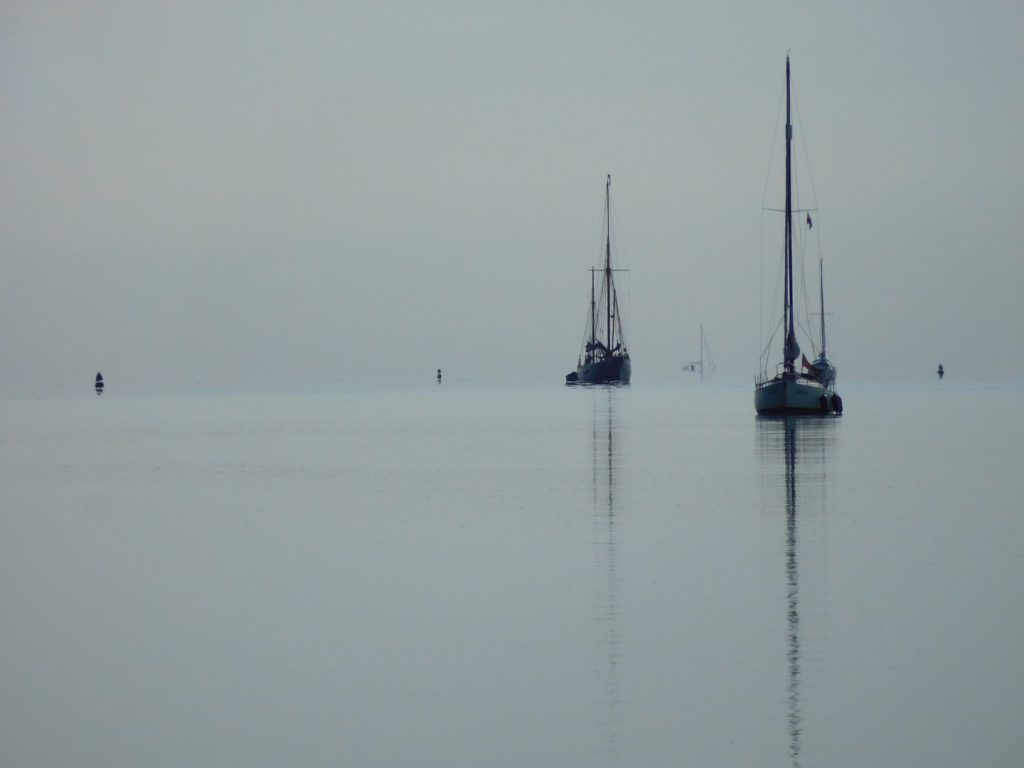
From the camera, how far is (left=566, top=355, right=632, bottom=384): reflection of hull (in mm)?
165875

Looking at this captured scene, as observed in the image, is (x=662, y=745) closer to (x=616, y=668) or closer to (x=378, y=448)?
(x=616, y=668)

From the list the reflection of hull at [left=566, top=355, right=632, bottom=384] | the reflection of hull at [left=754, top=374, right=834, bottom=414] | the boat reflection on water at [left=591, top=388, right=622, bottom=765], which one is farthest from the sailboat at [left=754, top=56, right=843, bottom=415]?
the reflection of hull at [left=566, top=355, right=632, bottom=384]

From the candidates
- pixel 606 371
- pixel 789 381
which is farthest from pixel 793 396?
pixel 606 371

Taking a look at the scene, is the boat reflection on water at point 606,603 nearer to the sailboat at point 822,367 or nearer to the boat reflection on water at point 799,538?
the boat reflection on water at point 799,538

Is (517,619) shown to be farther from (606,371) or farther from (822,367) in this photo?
(606,371)

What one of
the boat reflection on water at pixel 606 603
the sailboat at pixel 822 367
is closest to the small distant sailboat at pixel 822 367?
the sailboat at pixel 822 367

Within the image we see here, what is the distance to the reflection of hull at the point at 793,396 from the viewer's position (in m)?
69.6

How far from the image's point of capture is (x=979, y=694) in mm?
13227

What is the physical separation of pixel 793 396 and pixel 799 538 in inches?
1823

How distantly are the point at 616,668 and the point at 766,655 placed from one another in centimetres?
161

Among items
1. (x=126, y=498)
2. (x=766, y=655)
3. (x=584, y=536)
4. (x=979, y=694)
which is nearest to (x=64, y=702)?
(x=766, y=655)

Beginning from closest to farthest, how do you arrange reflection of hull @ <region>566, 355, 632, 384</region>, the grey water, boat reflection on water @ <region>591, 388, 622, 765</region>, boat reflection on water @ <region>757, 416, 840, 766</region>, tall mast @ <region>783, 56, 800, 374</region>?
the grey water → boat reflection on water @ <region>591, 388, 622, 765</region> → boat reflection on water @ <region>757, 416, 840, 766</region> → tall mast @ <region>783, 56, 800, 374</region> → reflection of hull @ <region>566, 355, 632, 384</region>

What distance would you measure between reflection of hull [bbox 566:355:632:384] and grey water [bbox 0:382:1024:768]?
125952 mm

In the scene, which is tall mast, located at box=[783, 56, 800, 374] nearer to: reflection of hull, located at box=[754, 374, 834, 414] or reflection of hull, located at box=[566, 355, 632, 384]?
reflection of hull, located at box=[754, 374, 834, 414]
